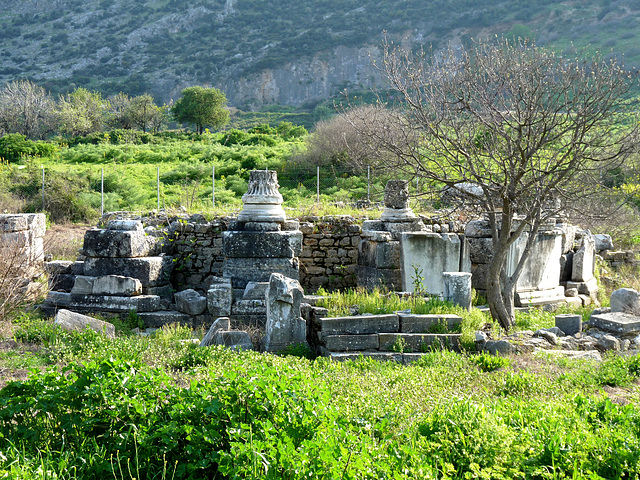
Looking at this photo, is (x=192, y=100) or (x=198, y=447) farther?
(x=192, y=100)

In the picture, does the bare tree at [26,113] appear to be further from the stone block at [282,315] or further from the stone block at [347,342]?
the stone block at [347,342]

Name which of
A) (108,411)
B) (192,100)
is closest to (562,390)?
(108,411)

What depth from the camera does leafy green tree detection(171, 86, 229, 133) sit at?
1650 inches

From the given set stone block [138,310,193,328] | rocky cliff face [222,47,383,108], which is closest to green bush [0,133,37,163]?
stone block [138,310,193,328]

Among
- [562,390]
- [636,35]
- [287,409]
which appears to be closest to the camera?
[287,409]

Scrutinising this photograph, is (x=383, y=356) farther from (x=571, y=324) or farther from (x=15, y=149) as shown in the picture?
(x=15, y=149)

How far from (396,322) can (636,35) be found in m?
48.6

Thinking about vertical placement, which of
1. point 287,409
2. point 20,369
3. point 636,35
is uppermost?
point 636,35

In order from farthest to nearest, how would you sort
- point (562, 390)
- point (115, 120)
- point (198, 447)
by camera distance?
point (115, 120), point (562, 390), point (198, 447)

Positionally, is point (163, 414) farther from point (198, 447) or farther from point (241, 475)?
point (241, 475)

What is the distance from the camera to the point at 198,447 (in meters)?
3.40

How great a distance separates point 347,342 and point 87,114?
125 feet

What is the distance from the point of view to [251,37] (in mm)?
74875

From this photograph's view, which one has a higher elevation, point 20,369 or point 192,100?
point 192,100
